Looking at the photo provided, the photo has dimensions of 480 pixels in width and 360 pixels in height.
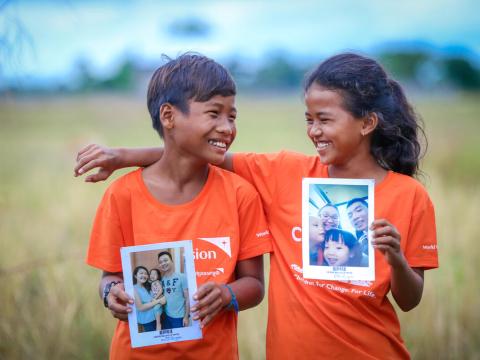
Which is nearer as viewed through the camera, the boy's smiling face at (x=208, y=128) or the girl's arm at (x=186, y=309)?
the girl's arm at (x=186, y=309)

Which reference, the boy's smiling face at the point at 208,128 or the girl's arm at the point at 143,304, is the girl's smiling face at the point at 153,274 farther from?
the boy's smiling face at the point at 208,128

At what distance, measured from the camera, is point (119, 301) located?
270cm

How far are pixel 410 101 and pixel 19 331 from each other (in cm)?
314

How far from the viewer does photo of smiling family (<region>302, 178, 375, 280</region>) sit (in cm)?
277

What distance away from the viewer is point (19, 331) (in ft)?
14.1

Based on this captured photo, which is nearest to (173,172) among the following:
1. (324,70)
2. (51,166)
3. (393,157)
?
(324,70)

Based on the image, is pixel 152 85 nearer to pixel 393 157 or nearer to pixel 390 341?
pixel 393 157

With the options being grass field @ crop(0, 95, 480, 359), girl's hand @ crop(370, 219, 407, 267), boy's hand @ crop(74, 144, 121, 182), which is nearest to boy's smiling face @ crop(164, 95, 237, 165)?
boy's hand @ crop(74, 144, 121, 182)

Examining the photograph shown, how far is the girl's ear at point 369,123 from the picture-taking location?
295 centimetres

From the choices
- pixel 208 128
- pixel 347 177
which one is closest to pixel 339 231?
pixel 347 177

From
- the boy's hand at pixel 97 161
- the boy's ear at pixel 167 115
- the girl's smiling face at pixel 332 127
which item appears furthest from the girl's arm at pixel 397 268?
the boy's hand at pixel 97 161

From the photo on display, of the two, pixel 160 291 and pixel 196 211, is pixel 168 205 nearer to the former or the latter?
pixel 196 211

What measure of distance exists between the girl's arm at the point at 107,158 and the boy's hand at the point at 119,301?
565mm

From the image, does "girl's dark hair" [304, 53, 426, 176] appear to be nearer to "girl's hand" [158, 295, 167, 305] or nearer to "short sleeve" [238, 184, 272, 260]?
"short sleeve" [238, 184, 272, 260]
